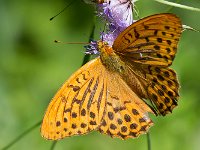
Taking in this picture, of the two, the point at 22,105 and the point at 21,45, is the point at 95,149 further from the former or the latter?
the point at 21,45

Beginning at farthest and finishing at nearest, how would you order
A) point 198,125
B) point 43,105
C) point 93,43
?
point 43,105 → point 198,125 → point 93,43

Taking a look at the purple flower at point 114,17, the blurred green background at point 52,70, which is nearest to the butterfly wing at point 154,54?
the purple flower at point 114,17

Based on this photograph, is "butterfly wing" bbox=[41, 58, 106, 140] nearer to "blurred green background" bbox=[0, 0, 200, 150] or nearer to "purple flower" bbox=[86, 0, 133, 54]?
"purple flower" bbox=[86, 0, 133, 54]

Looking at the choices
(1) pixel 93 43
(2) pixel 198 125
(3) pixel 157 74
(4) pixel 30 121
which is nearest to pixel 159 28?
(3) pixel 157 74

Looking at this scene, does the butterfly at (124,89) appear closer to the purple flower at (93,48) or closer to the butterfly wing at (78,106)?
the butterfly wing at (78,106)

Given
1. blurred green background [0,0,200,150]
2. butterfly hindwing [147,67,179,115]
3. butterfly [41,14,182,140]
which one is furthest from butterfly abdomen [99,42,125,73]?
blurred green background [0,0,200,150]

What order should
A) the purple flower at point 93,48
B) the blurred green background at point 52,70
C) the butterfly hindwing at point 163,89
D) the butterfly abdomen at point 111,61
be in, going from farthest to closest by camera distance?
the blurred green background at point 52,70 < the purple flower at point 93,48 < the butterfly abdomen at point 111,61 < the butterfly hindwing at point 163,89

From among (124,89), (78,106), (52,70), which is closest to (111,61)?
(124,89)
